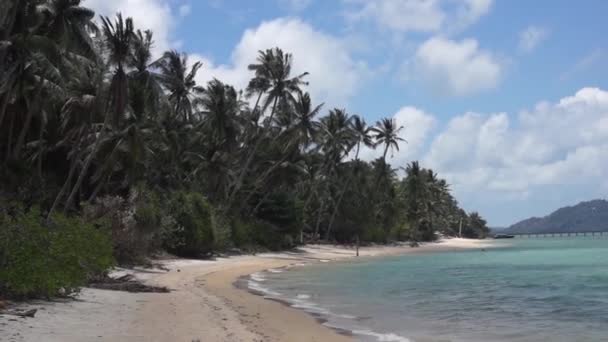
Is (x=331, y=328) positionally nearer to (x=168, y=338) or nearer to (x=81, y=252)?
(x=168, y=338)

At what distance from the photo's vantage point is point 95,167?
117 feet

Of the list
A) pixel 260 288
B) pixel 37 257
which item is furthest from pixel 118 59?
A: pixel 37 257

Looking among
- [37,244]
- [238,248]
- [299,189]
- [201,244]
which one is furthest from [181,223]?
[299,189]

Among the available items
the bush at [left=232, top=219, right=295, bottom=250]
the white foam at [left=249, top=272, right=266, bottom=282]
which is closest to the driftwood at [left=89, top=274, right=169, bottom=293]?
the white foam at [left=249, top=272, right=266, bottom=282]

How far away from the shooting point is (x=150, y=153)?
32906 millimetres

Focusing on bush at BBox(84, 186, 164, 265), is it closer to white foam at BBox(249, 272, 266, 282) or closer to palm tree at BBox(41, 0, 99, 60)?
white foam at BBox(249, 272, 266, 282)

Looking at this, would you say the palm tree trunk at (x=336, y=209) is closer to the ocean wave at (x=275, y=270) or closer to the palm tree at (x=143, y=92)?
the ocean wave at (x=275, y=270)

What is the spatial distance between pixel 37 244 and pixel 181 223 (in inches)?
944

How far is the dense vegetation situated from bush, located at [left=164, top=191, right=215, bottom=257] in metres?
0.08

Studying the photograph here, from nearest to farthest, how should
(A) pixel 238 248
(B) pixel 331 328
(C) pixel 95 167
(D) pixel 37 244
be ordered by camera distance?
(D) pixel 37 244, (B) pixel 331 328, (C) pixel 95 167, (A) pixel 238 248

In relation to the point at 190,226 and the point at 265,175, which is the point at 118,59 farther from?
the point at 265,175

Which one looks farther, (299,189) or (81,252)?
(299,189)

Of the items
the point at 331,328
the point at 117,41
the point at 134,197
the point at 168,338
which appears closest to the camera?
the point at 168,338

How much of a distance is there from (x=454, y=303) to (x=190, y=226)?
1945 centimetres
